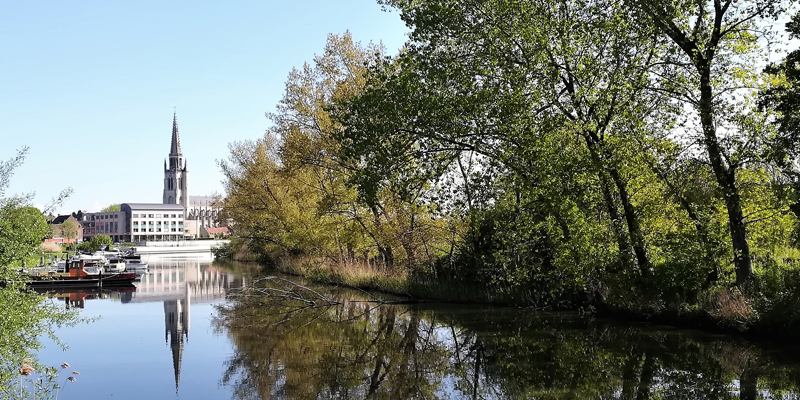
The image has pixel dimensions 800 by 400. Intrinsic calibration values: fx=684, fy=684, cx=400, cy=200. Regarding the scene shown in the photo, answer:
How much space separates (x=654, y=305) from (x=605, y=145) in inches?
175

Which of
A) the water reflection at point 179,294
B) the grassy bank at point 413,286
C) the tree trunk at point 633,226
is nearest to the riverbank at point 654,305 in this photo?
the grassy bank at point 413,286

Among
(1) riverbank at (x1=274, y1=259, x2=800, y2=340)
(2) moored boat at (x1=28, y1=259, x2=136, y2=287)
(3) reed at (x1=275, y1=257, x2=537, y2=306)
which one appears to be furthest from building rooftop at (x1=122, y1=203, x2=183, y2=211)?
(1) riverbank at (x1=274, y1=259, x2=800, y2=340)

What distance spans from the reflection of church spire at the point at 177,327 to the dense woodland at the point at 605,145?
6590 mm

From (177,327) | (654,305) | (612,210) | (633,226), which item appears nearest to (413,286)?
(177,327)

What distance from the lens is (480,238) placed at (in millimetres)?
23641

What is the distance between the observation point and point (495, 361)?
13.9 metres

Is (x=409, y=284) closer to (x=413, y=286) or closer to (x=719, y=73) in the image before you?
(x=413, y=286)

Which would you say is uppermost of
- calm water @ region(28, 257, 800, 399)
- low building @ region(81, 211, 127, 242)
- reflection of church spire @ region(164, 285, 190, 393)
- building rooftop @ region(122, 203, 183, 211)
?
building rooftop @ region(122, 203, 183, 211)

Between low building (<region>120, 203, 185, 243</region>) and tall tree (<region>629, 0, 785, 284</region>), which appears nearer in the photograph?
tall tree (<region>629, 0, 785, 284</region>)

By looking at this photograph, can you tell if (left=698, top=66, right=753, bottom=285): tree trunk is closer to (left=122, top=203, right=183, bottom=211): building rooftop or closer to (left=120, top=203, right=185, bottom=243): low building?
(left=120, top=203, right=185, bottom=243): low building

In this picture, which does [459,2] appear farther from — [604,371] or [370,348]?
[604,371]

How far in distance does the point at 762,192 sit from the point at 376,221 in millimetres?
16025

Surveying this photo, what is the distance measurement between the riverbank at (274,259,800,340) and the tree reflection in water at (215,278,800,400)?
2.38 ft

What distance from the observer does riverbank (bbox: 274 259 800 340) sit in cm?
1501
